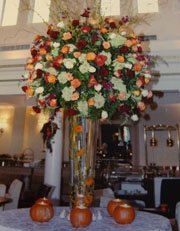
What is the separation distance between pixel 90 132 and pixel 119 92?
0.34 m

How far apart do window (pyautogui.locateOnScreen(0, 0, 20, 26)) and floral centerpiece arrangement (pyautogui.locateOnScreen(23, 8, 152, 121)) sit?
3.48 meters

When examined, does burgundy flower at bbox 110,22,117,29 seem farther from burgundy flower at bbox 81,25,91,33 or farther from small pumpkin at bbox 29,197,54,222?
small pumpkin at bbox 29,197,54,222

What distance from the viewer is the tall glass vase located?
6.34 feet

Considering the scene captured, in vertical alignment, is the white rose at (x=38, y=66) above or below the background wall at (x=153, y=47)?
below

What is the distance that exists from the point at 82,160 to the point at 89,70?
602 mm

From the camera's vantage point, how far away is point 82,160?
196cm

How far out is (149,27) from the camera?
4504mm

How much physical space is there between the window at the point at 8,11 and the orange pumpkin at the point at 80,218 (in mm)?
4291

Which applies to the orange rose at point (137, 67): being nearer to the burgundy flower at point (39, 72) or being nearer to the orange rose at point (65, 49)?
the orange rose at point (65, 49)

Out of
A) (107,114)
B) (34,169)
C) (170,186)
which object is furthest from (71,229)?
(34,169)

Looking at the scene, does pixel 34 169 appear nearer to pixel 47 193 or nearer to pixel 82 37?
pixel 47 193

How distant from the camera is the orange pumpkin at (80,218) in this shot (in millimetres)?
1717

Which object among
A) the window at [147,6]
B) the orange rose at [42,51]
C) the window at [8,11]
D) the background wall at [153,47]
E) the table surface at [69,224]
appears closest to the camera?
the table surface at [69,224]

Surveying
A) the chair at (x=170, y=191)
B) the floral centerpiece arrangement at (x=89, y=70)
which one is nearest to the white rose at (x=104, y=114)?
the floral centerpiece arrangement at (x=89, y=70)
